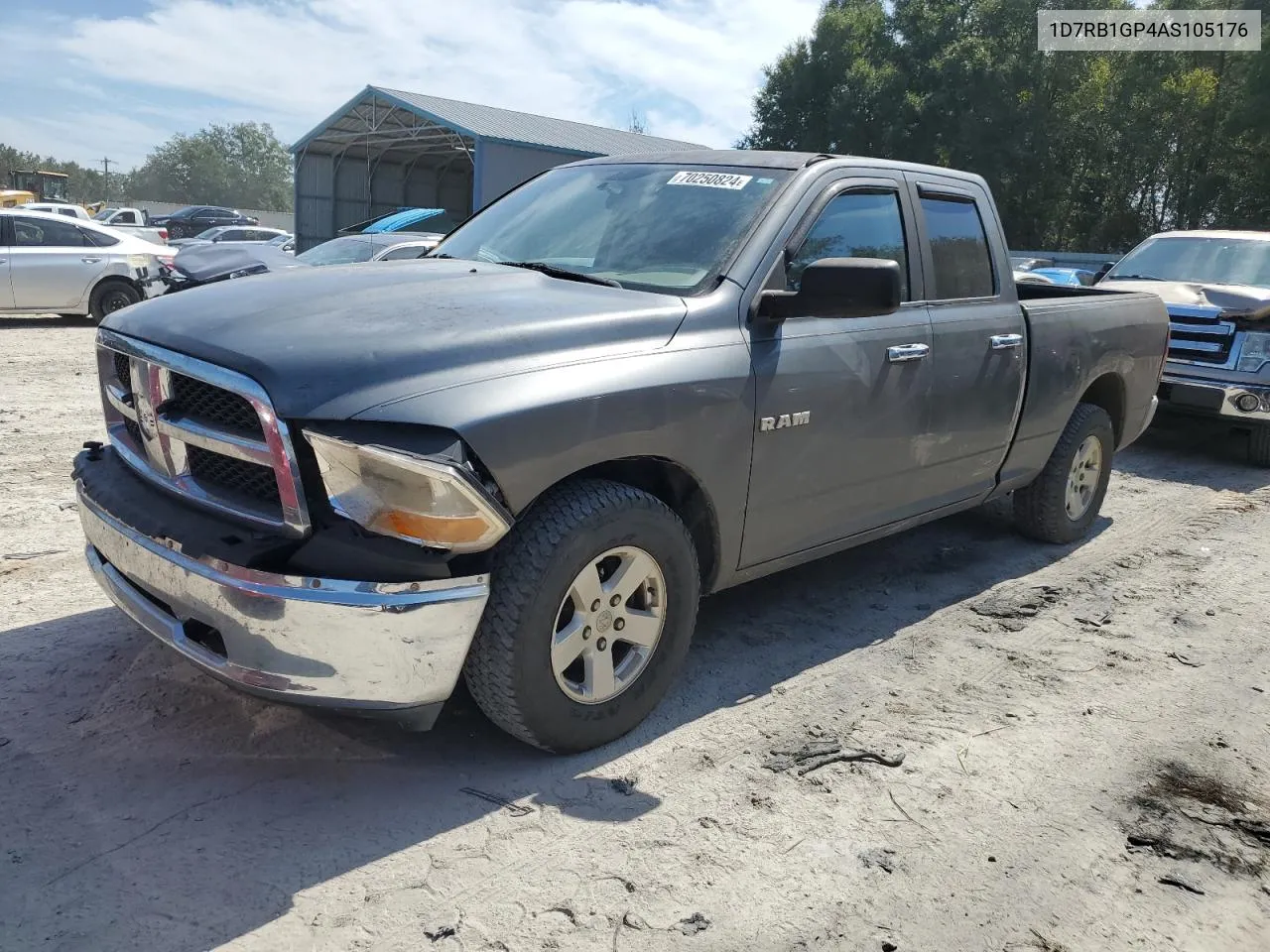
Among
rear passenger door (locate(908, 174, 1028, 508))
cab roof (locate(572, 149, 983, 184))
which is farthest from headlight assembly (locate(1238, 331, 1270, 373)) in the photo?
cab roof (locate(572, 149, 983, 184))

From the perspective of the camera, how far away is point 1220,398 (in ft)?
26.2

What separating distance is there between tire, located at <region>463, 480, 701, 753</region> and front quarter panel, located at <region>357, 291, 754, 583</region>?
0.41 feet

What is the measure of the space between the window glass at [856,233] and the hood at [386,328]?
2.24ft

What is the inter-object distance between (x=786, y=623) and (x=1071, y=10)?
3525 centimetres

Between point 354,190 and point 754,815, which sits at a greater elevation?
point 354,190

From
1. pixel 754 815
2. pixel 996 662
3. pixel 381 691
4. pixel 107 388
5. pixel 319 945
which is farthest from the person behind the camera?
pixel 996 662

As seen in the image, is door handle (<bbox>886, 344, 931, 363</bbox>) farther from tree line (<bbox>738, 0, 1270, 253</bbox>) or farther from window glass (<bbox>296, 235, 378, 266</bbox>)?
tree line (<bbox>738, 0, 1270, 253</bbox>)

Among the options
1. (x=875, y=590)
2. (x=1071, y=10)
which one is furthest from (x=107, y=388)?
(x=1071, y=10)

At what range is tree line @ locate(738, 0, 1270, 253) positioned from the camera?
96.7 feet

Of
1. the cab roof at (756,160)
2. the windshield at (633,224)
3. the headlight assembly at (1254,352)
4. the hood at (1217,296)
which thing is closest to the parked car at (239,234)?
the hood at (1217,296)

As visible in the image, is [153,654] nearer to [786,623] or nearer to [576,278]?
[576,278]

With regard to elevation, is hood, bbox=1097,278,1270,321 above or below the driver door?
above

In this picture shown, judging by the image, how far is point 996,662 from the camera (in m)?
4.11

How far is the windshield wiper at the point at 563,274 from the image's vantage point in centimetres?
353
